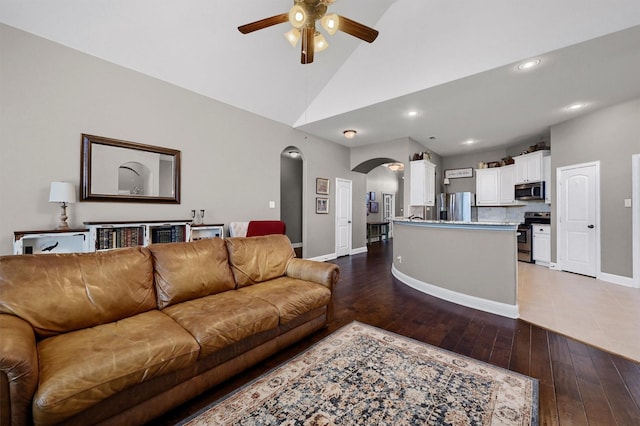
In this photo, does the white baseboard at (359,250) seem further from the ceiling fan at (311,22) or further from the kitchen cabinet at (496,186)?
the ceiling fan at (311,22)

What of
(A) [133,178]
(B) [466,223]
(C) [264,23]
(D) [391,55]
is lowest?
(B) [466,223]

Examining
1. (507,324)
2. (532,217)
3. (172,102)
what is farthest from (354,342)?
(532,217)

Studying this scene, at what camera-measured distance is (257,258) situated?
8.70ft

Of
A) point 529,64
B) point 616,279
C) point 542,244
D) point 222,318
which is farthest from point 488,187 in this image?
point 222,318

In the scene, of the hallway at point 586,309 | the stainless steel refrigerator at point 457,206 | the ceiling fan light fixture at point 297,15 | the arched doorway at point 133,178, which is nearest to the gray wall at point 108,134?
the arched doorway at point 133,178

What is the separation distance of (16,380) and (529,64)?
15.4 ft

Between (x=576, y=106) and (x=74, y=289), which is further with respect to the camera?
(x=576, y=106)

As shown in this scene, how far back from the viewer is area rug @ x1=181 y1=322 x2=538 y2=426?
4.72 ft

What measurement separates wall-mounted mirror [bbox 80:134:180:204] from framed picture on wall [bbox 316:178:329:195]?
2995 millimetres

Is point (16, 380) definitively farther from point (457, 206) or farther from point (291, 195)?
point (457, 206)

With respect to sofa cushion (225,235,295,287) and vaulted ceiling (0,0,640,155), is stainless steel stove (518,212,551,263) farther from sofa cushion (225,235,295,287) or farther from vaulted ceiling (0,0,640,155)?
sofa cushion (225,235,295,287)

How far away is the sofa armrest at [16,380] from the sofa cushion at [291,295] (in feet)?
4.15

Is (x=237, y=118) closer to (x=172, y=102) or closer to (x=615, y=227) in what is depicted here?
(x=172, y=102)

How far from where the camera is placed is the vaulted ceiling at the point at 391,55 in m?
2.58
